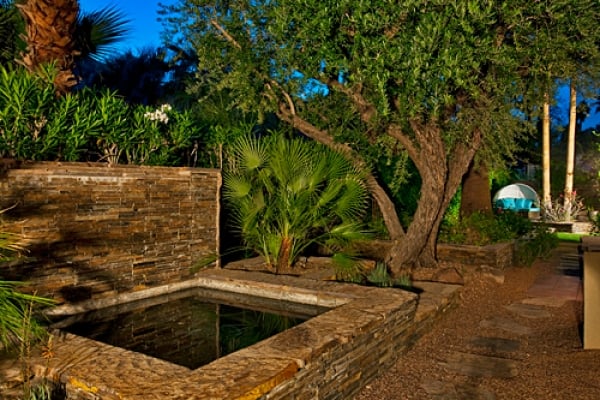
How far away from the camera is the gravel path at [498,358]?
4.21 m

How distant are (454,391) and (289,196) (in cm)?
377

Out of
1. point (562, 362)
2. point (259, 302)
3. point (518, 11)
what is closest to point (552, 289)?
point (562, 362)

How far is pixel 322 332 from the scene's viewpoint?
396 cm

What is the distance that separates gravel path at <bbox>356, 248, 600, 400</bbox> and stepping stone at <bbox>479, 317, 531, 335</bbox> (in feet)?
0.04

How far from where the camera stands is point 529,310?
6.71m

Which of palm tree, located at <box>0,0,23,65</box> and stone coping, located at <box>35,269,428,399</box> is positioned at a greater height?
palm tree, located at <box>0,0,23,65</box>

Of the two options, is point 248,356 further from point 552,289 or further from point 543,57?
point 552,289

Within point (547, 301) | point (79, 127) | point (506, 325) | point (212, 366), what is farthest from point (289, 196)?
point (212, 366)

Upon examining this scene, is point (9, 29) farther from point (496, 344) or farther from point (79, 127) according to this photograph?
point (496, 344)

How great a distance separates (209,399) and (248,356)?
680mm

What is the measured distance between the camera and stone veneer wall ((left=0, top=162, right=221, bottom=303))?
195 inches

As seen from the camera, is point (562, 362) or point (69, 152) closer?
point (562, 362)

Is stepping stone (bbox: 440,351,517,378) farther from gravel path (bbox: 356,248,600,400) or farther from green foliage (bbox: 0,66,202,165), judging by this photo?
green foliage (bbox: 0,66,202,165)

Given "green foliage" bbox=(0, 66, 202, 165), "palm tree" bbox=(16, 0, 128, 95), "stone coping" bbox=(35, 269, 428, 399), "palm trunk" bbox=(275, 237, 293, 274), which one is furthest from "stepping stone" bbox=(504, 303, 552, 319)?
"palm tree" bbox=(16, 0, 128, 95)
